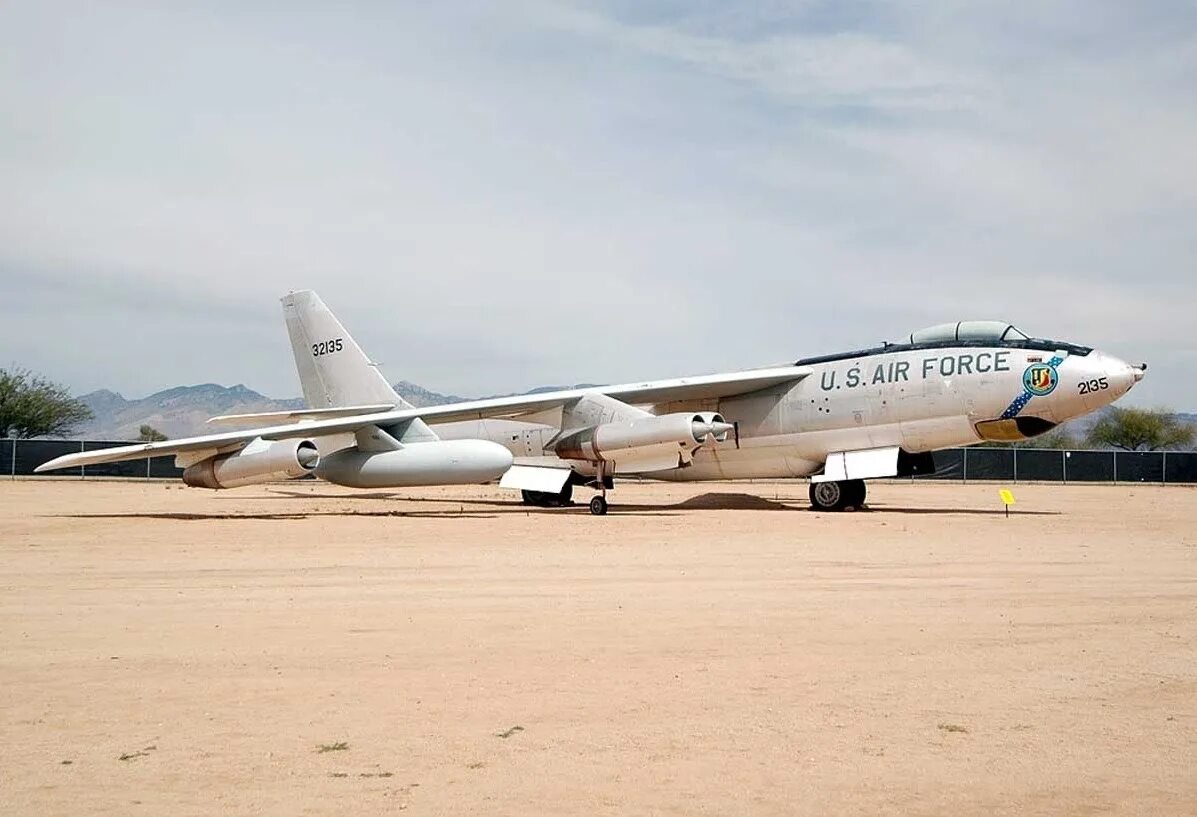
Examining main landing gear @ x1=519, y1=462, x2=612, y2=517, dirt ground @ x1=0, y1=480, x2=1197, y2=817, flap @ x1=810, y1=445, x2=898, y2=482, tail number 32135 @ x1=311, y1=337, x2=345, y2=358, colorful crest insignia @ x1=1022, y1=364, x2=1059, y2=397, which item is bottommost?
dirt ground @ x1=0, y1=480, x2=1197, y2=817

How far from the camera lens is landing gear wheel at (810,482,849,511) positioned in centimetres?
2262

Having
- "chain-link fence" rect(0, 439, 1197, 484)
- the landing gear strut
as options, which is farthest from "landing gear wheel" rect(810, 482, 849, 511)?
"chain-link fence" rect(0, 439, 1197, 484)

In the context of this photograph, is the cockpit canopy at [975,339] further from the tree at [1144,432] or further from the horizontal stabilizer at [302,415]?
the tree at [1144,432]

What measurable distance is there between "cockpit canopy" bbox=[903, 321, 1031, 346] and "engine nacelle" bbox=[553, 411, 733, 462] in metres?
4.36

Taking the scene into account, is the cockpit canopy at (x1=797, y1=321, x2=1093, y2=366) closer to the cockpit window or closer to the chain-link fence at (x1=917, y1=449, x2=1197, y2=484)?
the cockpit window

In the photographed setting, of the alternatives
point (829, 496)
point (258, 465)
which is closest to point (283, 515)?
point (258, 465)

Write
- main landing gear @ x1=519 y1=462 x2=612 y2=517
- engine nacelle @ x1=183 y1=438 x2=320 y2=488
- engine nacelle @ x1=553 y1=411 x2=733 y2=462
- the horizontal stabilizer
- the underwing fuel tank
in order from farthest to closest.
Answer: the horizontal stabilizer < main landing gear @ x1=519 y1=462 x2=612 y2=517 < engine nacelle @ x1=553 y1=411 x2=733 y2=462 < engine nacelle @ x1=183 y1=438 x2=320 y2=488 < the underwing fuel tank

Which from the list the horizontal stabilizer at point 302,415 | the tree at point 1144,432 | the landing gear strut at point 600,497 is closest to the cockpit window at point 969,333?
the landing gear strut at point 600,497

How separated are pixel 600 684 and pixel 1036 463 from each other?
154 ft

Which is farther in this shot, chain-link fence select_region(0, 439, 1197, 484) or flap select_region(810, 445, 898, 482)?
chain-link fence select_region(0, 439, 1197, 484)

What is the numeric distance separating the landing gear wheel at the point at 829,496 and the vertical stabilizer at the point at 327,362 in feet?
34.2

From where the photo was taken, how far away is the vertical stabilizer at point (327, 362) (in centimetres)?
2795

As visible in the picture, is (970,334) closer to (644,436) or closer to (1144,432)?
(644,436)

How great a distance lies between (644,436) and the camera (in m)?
21.7
